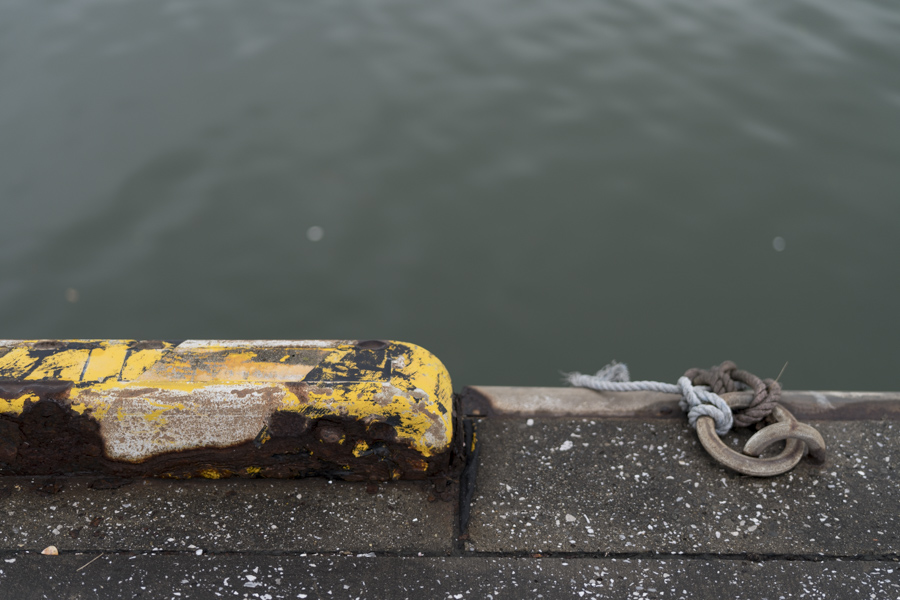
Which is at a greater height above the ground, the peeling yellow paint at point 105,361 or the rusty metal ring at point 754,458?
the peeling yellow paint at point 105,361

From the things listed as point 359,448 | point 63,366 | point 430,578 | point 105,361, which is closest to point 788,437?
point 430,578

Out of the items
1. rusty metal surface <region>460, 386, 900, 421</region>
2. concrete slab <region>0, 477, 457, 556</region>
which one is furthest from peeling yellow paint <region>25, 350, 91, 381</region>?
rusty metal surface <region>460, 386, 900, 421</region>

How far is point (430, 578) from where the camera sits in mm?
1972

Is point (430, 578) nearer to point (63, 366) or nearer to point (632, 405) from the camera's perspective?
point (632, 405)

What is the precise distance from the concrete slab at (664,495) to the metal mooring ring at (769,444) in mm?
48

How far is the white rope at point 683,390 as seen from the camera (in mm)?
2340

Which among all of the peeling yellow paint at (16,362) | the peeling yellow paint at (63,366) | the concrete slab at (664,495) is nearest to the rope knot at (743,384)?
the concrete slab at (664,495)

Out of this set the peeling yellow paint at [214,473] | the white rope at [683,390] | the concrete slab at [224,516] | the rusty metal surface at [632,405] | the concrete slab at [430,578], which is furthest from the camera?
the rusty metal surface at [632,405]

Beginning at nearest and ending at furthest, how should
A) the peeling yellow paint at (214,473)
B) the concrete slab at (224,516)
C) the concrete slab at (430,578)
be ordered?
the concrete slab at (430,578), the concrete slab at (224,516), the peeling yellow paint at (214,473)

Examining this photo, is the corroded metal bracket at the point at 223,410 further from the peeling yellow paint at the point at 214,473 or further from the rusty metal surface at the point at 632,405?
the rusty metal surface at the point at 632,405

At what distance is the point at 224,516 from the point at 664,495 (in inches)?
54.6

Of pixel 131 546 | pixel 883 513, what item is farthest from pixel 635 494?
pixel 131 546

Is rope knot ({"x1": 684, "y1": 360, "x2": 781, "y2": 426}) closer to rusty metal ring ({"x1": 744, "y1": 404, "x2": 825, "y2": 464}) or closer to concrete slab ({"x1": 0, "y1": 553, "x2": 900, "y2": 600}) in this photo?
rusty metal ring ({"x1": 744, "y1": 404, "x2": 825, "y2": 464})

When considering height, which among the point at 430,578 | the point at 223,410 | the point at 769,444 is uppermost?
the point at 223,410
